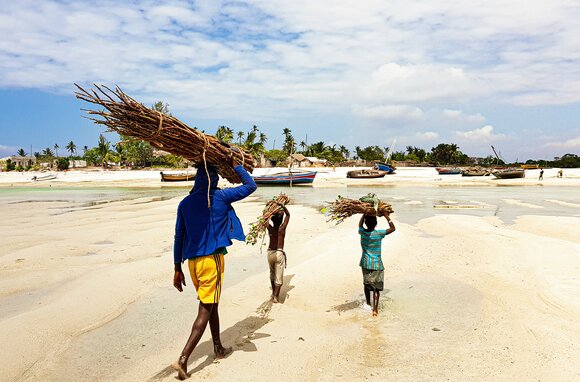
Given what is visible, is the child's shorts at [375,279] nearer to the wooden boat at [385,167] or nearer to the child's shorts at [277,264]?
the child's shorts at [277,264]

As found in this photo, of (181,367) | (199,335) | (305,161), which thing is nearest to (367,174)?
(305,161)

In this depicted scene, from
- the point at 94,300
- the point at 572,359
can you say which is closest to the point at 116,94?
the point at 94,300

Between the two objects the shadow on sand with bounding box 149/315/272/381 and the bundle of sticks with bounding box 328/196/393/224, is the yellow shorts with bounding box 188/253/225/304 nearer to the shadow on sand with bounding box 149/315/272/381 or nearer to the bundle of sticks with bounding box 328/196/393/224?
the shadow on sand with bounding box 149/315/272/381

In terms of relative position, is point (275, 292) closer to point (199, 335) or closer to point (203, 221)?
point (199, 335)

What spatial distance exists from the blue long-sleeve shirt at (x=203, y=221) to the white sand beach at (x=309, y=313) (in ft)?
4.27

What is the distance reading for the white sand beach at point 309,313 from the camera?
4.24 meters

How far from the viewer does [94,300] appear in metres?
6.37

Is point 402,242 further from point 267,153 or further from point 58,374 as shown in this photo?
Result: point 267,153

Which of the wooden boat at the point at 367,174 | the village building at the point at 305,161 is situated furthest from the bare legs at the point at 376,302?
the village building at the point at 305,161

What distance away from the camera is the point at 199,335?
389cm

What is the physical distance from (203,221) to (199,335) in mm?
1125

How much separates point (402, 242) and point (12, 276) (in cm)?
906

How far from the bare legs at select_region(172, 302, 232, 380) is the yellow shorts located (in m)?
0.10

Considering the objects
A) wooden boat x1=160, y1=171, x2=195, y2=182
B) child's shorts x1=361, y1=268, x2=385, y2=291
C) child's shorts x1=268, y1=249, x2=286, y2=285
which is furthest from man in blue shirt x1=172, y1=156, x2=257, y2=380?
wooden boat x1=160, y1=171, x2=195, y2=182
